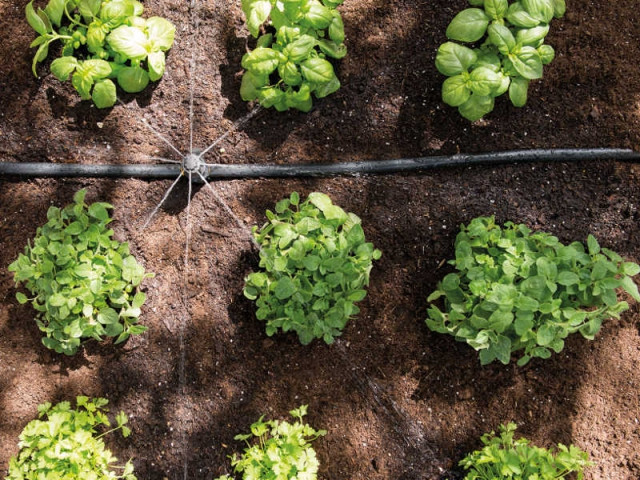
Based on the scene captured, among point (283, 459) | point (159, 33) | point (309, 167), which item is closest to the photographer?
point (283, 459)

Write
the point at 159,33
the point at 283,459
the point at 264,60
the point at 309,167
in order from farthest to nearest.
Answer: the point at 309,167, the point at 159,33, the point at 264,60, the point at 283,459

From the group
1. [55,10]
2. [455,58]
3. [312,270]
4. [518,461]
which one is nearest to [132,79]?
[55,10]

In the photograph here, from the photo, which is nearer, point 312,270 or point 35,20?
point 312,270

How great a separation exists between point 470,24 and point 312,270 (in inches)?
50.8

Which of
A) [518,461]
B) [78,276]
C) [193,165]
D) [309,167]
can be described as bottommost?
[518,461]

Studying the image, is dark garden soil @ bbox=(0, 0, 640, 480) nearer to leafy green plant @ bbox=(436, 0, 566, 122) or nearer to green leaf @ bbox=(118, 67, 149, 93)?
green leaf @ bbox=(118, 67, 149, 93)

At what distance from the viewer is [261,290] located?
2230mm

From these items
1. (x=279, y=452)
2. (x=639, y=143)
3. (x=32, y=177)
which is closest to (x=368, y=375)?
(x=279, y=452)

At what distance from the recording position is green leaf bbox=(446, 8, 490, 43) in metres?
2.23

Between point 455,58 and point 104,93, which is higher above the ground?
point 455,58

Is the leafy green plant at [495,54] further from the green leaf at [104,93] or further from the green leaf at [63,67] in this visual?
the green leaf at [63,67]

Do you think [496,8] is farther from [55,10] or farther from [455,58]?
[55,10]

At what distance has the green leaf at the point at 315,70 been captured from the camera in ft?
7.21

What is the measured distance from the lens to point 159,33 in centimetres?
230
